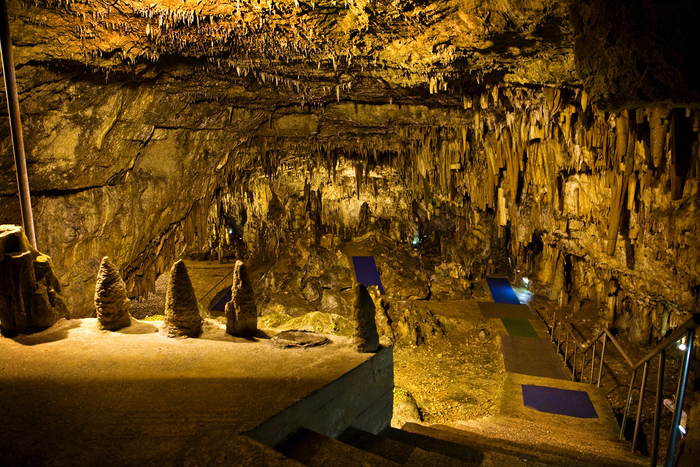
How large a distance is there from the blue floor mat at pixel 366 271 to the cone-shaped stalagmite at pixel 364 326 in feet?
33.6

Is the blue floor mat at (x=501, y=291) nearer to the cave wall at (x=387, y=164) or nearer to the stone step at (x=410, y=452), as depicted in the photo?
the cave wall at (x=387, y=164)

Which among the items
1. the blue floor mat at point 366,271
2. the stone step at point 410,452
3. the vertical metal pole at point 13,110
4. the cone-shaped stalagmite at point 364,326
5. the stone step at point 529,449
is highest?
the vertical metal pole at point 13,110

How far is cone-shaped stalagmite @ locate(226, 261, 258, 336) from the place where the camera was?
5066mm

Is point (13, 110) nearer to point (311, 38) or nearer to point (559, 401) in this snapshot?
point (311, 38)

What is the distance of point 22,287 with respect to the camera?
4.93 m

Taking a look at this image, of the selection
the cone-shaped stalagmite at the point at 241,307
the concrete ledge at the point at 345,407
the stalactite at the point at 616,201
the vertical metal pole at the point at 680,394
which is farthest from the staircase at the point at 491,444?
the stalactite at the point at 616,201

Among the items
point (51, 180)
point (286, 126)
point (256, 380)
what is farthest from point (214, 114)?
point (256, 380)

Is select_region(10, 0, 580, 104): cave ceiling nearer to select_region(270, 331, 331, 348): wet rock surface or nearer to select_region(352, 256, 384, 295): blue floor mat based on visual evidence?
select_region(270, 331, 331, 348): wet rock surface

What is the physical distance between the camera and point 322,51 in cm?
689

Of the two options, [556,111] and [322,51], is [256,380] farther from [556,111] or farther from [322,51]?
[556,111]

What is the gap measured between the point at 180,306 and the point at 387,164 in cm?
1221

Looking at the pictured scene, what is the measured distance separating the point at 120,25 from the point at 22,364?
16.1 ft

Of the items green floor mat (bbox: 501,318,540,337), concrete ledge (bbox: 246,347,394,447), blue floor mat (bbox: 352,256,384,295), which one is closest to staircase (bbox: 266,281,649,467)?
concrete ledge (bbox: 246,347,394,447)

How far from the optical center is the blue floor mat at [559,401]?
632 centimetres
